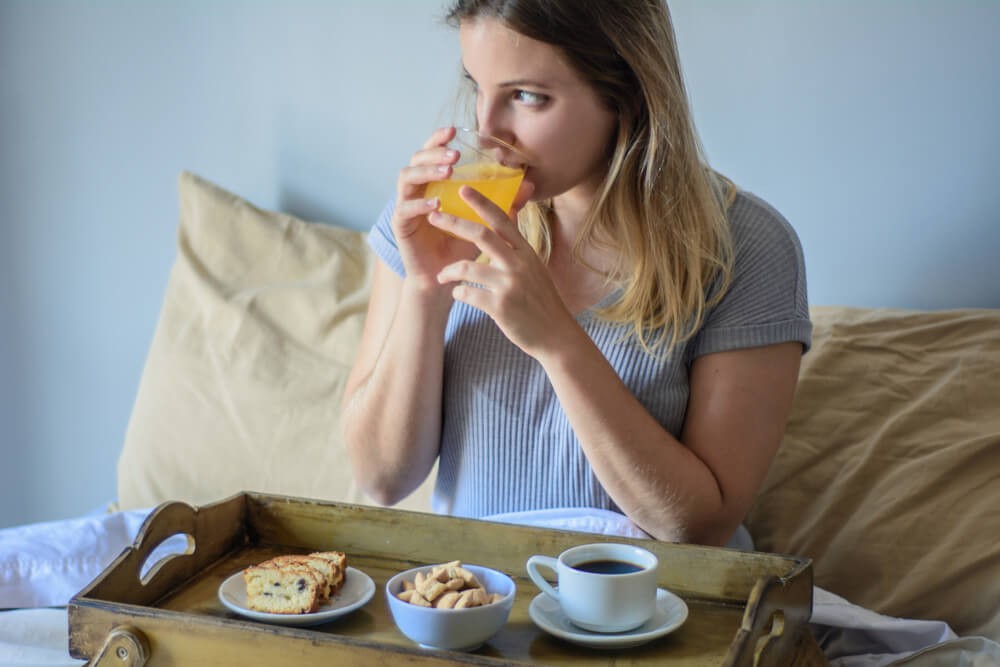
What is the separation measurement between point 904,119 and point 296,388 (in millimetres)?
1033

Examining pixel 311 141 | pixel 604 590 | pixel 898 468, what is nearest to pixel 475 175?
pixel 604 590

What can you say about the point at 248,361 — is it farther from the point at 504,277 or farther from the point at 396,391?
the point at 504,277

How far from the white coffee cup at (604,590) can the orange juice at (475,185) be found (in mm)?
353

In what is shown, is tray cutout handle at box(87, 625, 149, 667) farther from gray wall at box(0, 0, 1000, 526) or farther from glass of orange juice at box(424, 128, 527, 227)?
gray wall at box(0, 0, 1000, 526)

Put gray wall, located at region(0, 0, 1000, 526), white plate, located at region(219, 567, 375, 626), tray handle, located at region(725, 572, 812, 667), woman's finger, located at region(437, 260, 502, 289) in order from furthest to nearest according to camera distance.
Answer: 1. gray wall, located at region(0, 0, 1000, 526)
2. woman's finger, located at region(437, 260, 502, 289)
3. white plate, located at region(219, 567, 375, 626)
4. tray handle, located at region(725, 572, 812, 667)

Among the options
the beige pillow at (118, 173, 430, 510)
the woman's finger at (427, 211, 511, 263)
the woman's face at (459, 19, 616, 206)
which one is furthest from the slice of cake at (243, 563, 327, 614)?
the beige pillow at (118, 173, 430, 510)

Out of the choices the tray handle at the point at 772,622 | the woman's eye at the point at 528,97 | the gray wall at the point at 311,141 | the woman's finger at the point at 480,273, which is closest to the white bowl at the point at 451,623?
the tray handle at the point at 772,622

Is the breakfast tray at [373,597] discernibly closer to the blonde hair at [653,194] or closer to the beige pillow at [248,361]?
the blonde hair at [653,194]

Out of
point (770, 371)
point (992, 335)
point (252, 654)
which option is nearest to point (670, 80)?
point (770, 371)

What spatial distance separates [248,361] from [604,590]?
1010mm

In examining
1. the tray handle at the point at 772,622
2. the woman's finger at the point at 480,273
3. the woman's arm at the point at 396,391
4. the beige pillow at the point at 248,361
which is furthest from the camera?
the beige pillow at the point at 248,361

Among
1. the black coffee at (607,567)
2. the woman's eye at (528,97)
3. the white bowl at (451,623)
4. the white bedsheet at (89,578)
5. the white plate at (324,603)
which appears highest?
the woman's eye at (528,97)

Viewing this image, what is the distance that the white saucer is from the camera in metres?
0.91

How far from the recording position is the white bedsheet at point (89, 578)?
3.96 feet
